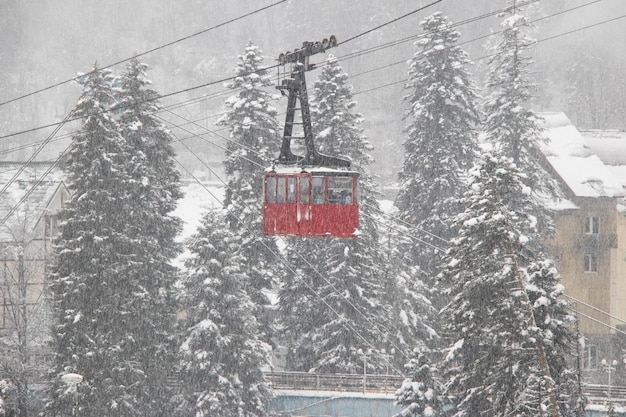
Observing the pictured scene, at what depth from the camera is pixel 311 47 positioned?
25453 mm

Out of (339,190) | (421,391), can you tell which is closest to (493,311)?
(339,190)

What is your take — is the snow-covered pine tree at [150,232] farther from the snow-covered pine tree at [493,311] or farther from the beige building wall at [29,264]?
the snow-covered pine tree at [493,311]

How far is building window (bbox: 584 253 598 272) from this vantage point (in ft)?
194

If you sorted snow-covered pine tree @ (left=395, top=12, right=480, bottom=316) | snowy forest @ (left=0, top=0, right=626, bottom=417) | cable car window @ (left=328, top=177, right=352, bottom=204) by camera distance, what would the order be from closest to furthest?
snowy forest @ (left=0, top=0, right=626, bottom=417) → cable car window @ (left=328, top=177, right=352, bottom=204) → snow-covered pine tree @ (left=395, top=12, right=480, bottom=316)

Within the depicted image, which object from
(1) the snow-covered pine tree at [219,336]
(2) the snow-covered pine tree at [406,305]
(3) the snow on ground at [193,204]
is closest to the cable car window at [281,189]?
(1) the snow-covered pine tree at [219,336]

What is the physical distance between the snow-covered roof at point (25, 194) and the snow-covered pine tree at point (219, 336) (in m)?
12.9

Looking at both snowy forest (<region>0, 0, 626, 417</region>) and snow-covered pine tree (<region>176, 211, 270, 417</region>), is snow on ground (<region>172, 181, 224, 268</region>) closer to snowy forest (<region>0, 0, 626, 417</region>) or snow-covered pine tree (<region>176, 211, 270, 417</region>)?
snowy forest (<region>0, 0, 626, 417</region>)

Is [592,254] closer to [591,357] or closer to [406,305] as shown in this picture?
[591,357]

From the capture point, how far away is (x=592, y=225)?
195 ft

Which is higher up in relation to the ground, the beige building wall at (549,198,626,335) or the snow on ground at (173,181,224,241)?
the snow on ground at (173,181,224,241)

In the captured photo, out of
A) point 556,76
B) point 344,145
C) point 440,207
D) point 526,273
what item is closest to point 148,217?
point 344,145

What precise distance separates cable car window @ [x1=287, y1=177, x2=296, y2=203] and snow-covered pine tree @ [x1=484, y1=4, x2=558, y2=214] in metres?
23.9

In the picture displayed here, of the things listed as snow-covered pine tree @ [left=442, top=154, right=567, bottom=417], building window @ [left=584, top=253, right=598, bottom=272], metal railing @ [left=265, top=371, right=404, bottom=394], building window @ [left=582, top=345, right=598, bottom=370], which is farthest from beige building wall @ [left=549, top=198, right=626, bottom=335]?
snow-covered pine tree @ [left=442, top=154, right=567, bottom=417]

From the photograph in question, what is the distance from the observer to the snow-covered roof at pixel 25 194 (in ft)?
169
